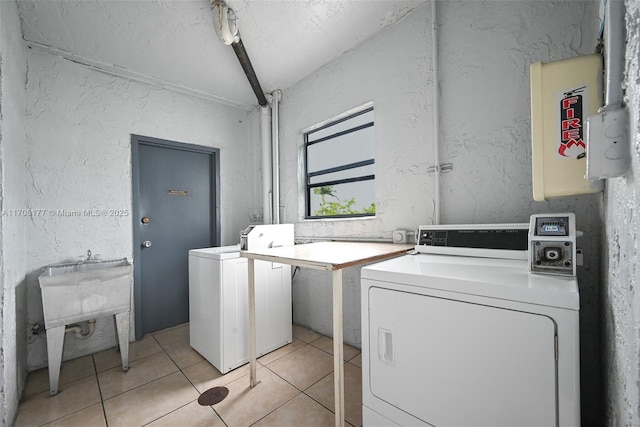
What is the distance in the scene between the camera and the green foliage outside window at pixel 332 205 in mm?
2590

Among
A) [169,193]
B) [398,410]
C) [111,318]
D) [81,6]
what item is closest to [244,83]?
[81,6]

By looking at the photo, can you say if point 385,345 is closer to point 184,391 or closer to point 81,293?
point 184,391

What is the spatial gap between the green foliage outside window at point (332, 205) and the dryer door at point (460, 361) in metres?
1.49

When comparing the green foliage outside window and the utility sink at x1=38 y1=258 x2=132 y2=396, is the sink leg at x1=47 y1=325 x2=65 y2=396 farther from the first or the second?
the green foliage outside window

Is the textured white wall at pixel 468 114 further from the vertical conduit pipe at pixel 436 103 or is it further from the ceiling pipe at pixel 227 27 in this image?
the ceiling pipe at pixel 227 27

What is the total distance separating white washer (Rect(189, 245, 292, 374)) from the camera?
197 cm

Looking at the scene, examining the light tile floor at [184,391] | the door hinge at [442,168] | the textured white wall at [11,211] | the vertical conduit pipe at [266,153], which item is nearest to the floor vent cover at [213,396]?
the light tile floor at [184,391]

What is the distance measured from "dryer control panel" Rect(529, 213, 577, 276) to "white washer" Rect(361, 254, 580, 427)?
60mm

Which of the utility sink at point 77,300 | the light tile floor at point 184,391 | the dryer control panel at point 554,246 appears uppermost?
the dryer control panel at point 554,246

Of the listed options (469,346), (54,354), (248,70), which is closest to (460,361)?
(469,346)

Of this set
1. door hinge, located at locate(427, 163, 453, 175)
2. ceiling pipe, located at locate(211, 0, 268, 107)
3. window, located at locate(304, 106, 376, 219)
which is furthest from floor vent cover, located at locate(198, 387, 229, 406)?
ceiling pipe, located at locate(211, 0, 268, 107)

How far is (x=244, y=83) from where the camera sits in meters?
2.87

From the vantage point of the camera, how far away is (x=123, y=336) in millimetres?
2068

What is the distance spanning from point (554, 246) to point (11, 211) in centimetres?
307
